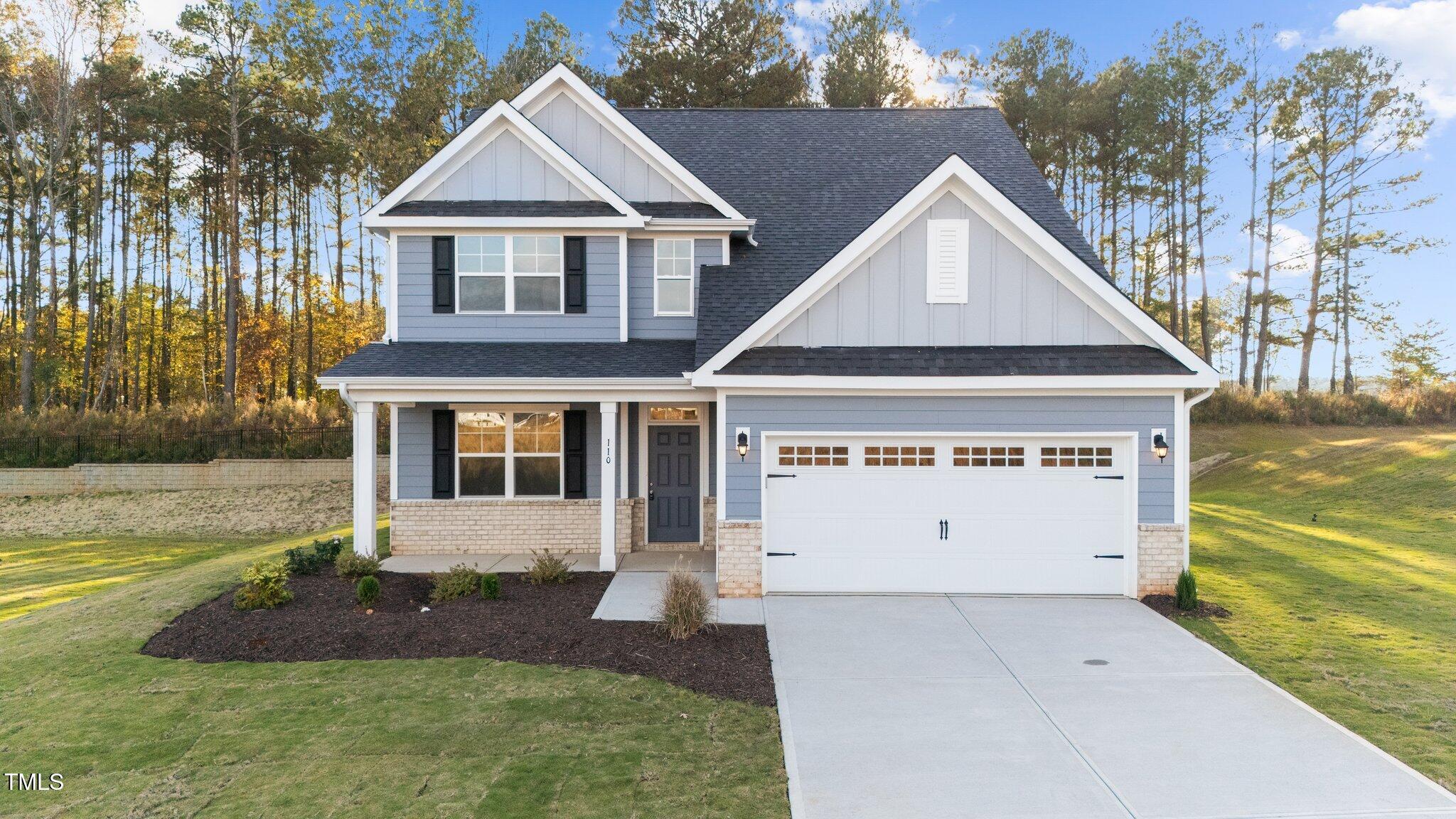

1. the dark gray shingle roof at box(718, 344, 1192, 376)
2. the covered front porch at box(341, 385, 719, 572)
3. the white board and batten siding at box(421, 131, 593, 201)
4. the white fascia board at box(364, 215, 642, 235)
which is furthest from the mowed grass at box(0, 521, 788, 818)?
the white board and batten siding at box(421, 131, 593, 201)

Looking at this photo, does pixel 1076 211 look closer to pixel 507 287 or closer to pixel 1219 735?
pixel 507 287

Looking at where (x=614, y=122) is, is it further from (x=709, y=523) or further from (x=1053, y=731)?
(x=1053, y=731)

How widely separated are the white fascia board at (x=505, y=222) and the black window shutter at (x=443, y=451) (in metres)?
2.86

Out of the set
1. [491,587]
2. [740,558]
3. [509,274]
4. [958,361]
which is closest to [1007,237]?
[958,361]

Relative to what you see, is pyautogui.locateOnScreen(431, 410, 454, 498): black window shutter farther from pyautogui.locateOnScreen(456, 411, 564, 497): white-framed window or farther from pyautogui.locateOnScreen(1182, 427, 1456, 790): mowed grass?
pyautogui.locateOnScreen(1182, 427, 1456, 790): mowed grass

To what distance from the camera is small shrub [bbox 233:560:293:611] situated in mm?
9273

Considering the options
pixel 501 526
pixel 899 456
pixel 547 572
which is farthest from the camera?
pixel 501 526

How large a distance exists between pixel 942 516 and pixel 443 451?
24.9 feet

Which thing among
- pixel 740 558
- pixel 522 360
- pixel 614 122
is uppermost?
pixel 614 122

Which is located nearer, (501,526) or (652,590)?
(652,590)

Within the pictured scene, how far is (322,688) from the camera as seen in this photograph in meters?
6.95

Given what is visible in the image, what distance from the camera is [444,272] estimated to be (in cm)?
1249

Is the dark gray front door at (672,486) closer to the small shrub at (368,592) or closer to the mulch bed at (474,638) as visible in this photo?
the mulch bed at (474,638)

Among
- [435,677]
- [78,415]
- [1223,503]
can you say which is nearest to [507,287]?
[435,677]
